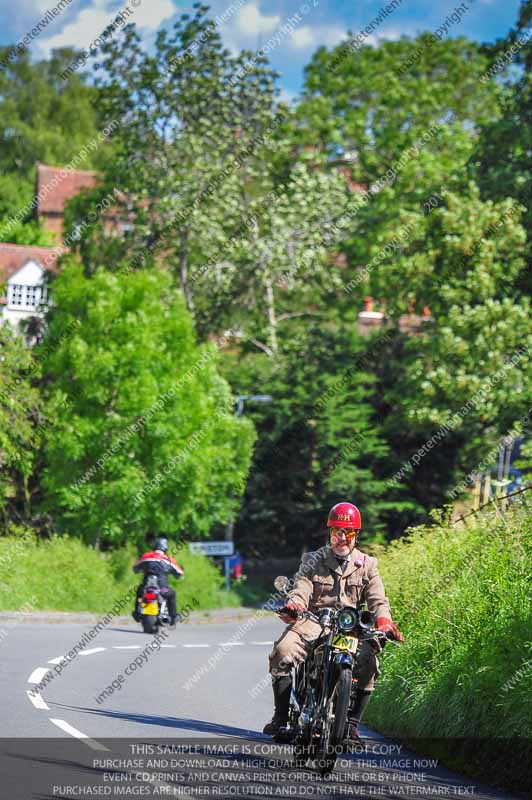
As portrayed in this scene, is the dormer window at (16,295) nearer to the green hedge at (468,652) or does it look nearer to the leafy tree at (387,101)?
the leafy tree at (387,101)

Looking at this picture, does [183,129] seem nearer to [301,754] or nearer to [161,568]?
[161,568]

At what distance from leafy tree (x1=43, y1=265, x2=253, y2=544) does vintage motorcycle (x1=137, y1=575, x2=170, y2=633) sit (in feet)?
34.0

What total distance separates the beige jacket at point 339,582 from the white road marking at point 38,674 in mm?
6142

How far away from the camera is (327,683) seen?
8.97 metres

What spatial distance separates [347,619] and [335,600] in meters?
0.60

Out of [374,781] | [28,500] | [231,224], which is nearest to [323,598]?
[374,781]

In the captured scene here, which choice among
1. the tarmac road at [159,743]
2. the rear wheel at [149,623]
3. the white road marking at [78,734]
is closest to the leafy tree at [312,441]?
the rear wheel at [149,623]

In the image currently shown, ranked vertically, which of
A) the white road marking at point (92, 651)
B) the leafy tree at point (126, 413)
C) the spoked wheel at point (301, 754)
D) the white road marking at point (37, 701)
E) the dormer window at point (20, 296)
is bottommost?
the white road marking at point (92, 651)

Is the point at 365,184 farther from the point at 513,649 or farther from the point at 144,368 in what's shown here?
the point at 513,649

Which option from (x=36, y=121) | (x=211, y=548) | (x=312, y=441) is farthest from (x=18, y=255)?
(x=211, y=548)

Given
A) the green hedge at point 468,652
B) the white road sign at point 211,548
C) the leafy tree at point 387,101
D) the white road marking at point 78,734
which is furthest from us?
the leafy tree at point 387,101

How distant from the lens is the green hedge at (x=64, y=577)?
103ft

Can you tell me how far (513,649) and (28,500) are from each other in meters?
33.3

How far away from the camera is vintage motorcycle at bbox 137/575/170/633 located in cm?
2539
